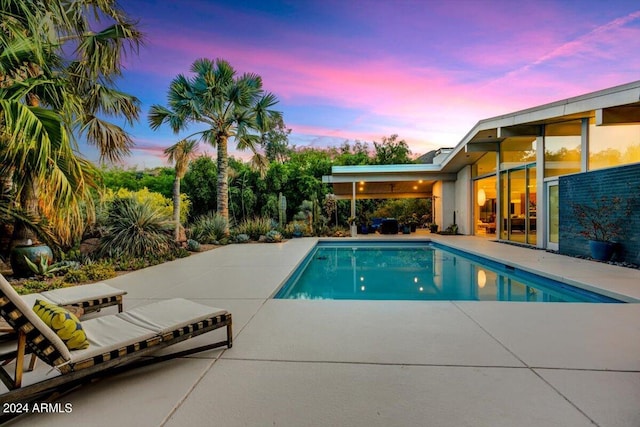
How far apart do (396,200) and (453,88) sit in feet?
32.8

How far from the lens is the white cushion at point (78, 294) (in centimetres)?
322

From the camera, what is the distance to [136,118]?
7.97 metres

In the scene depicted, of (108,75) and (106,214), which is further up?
(108,75)

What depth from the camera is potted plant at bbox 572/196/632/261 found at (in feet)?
22.4

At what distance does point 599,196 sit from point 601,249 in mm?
1318

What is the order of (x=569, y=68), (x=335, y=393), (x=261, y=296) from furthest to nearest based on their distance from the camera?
(x=569, y=68)
(x=261, y=296)
(x=335, y=393)

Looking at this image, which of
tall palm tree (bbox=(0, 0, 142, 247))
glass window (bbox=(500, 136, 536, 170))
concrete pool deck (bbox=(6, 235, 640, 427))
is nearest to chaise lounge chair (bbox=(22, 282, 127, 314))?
concrete pool deck (bbox=(6, 235, 640, 427))

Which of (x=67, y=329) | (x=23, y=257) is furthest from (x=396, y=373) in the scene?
(x=23, y=257)

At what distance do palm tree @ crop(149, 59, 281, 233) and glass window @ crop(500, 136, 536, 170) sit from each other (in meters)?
8.99

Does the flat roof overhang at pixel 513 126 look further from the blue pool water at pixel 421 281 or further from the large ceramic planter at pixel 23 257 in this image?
the large ceramic planter at pixel 23 257

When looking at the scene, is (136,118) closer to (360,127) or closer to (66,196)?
(66,196)

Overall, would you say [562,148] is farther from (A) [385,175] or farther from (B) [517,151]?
(A) [385,175]

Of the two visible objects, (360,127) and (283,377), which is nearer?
(283,377)

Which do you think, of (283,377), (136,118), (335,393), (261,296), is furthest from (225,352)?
(136,118)
